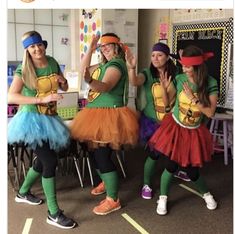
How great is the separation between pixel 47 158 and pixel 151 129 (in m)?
0.78

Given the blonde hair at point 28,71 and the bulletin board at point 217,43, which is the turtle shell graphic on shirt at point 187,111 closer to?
the blonde hair at point 28,71

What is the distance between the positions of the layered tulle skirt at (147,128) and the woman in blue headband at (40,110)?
1.97 feet

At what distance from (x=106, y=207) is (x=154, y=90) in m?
0.87

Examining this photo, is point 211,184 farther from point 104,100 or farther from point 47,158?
point 47,158

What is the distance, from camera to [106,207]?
231 centimetres

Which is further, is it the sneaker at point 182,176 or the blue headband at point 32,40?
the sneaker at point 182,176

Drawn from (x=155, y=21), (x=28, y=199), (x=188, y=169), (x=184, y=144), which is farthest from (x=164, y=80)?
(x=155, y=21)

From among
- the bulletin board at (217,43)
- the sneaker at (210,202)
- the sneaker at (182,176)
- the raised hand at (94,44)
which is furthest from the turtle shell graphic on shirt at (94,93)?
the bulletin board at (217,43)

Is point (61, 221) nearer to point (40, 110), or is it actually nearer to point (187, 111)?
point (40, 110)

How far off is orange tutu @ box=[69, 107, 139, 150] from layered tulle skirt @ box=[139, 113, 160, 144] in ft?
0.47

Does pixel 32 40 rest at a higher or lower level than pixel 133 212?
higher

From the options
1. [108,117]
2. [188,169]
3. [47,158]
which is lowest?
[188,169]

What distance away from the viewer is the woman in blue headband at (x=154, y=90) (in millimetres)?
2404
